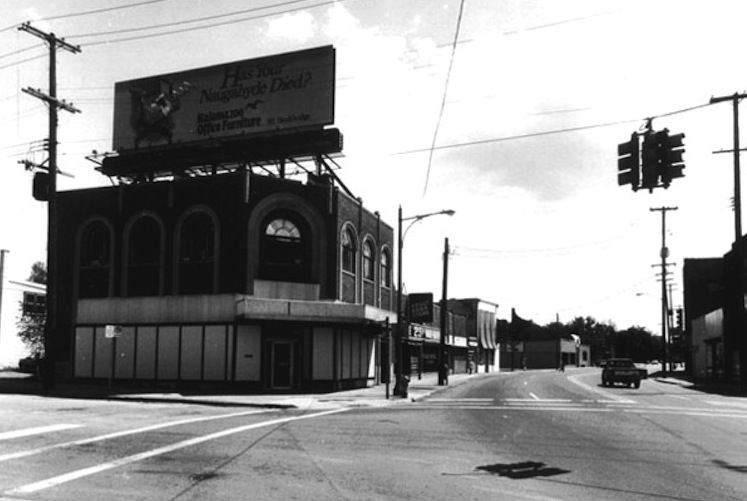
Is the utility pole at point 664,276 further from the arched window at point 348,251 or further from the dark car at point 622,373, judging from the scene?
the arched window at point 348,251

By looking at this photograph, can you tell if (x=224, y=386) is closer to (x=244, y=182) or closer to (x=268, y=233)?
(x=268, y=233)

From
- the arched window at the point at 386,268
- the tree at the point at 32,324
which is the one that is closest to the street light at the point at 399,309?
the arched window at the point at 386,268

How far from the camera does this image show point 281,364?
99.2 ft

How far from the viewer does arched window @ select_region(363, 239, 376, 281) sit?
35.5 m

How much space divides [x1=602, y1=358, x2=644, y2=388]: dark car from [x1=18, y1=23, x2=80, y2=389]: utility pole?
2996 cm

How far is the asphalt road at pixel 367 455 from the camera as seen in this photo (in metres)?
8.95

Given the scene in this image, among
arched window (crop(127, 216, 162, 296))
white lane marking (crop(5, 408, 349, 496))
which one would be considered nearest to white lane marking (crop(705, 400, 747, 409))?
white lane marking (crop(5, 408, 349, 496))

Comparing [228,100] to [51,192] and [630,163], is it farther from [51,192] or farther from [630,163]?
[630,163]

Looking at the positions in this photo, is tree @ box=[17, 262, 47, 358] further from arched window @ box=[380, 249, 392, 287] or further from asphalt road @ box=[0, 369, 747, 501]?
asphalt road @ box=[0, 369, 747, 501]

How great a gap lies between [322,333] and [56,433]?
57.4 ft

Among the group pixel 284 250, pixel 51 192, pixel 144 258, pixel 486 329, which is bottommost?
pixel 486 329

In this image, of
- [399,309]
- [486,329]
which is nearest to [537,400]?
[399,309]

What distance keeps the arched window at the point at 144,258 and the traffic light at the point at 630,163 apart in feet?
74.8

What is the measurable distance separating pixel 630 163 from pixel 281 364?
20.0 meters
